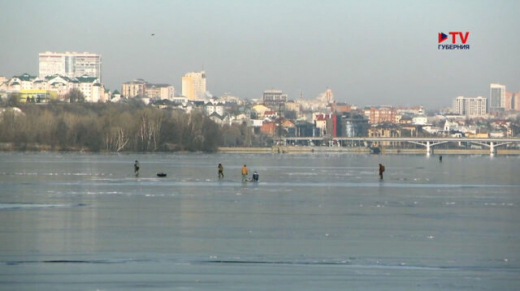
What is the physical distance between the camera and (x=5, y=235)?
1917 centimetres

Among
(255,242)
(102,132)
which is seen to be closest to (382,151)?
(102,132)

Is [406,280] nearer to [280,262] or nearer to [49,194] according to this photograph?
[280,262]

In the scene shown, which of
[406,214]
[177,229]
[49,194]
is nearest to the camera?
[177,229]

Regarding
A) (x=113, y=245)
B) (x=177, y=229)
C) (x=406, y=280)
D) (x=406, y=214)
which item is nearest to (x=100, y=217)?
(x=177, y=229)

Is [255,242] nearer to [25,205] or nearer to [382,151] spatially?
[25,205]

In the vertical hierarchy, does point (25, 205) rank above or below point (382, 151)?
above

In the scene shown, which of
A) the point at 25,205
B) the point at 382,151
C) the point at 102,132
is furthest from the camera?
the point at 382,151

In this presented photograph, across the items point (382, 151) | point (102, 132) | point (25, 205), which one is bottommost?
point (382, 151)

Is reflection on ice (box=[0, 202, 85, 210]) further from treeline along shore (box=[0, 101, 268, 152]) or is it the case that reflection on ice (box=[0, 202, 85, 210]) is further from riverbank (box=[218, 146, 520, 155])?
riverbank (box=[218, 146, 520, 155])

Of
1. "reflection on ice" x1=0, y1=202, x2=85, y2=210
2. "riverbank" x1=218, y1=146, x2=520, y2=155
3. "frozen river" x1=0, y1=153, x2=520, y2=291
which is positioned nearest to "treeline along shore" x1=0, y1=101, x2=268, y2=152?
"riverbank" x1=218, y1=146, x2=520, y2=155

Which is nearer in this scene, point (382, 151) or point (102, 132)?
point (102, 132)

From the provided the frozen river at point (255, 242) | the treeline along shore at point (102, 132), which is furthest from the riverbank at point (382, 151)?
the frozen river at point (255, 242)

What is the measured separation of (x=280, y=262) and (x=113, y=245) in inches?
142

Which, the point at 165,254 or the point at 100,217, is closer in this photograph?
the point at 165,254
